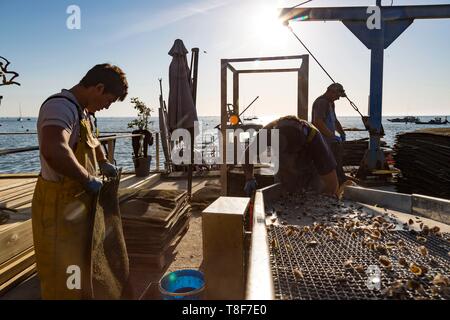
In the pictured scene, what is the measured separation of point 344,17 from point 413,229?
7.08 m

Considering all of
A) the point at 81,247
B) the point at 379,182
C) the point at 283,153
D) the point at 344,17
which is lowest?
the point at 379,182

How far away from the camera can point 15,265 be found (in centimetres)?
345

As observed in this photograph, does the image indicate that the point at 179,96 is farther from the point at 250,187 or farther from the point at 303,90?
the point at 250,187

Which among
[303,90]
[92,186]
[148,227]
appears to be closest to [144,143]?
[303,90]

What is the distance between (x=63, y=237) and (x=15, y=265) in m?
1.78

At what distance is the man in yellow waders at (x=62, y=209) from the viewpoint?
7.15 ft

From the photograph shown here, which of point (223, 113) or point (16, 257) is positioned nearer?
point (16, 257)

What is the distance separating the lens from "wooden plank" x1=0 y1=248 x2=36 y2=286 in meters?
3.26

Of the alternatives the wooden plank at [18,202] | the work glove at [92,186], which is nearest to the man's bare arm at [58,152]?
the work glove at [92,186]

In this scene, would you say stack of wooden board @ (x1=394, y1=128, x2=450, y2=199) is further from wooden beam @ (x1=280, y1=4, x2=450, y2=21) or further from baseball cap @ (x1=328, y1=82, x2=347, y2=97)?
wooden beam @ (x1=280, y1=4, x2=450, y2=21)
